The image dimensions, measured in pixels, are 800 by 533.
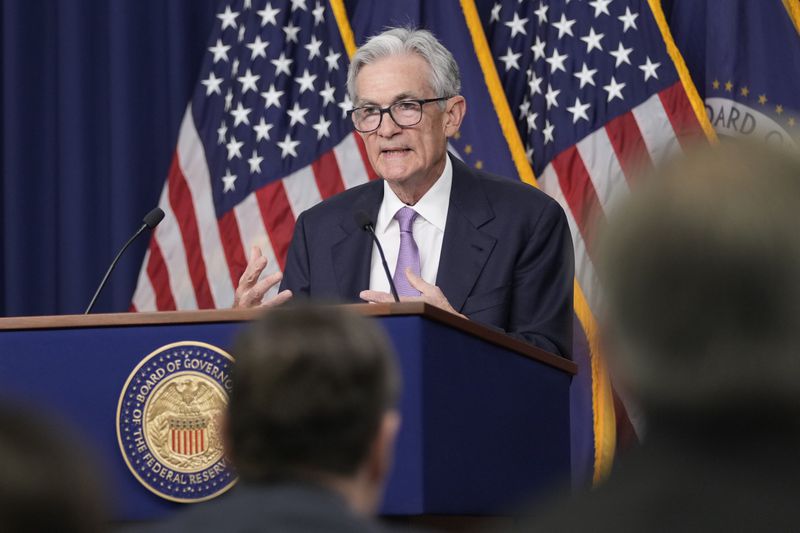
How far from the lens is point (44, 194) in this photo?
242 inches

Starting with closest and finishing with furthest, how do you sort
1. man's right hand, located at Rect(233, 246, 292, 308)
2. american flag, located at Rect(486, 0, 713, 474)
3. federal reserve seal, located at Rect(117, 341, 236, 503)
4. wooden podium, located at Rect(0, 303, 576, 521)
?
wooden podium, located at Rect(0, 303, 576, 521), federal reserve seal, located at Rect(117, 341, 236, 503), man's right hand, located at Rect(233, 246, 292, 308), american flag, located at Rect(486, 0, 713, 474)

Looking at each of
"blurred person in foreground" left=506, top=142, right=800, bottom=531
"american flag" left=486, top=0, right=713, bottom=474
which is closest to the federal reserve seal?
"blurred person in foreground" left=506, top=142, right=800, bottom=531

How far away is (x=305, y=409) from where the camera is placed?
1.17 meters

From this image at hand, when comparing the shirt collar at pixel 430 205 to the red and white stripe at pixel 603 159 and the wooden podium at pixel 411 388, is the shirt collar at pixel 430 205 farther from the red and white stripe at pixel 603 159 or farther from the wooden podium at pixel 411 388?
the red and white stripe at pixel 603 159

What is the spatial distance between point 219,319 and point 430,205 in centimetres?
141

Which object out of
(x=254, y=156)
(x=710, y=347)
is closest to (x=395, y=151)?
(x=254, y=156)

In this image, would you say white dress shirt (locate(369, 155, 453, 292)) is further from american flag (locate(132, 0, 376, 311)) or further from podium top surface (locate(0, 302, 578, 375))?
american flag (locate(132, 0, 376, 311))

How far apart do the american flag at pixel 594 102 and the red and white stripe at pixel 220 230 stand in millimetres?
868

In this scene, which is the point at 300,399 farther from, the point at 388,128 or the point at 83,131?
the point at 83,131

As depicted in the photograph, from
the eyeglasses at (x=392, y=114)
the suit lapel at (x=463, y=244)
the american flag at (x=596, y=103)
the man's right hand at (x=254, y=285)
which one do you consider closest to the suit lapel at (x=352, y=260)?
the suit lapel at (x=463, y=244)

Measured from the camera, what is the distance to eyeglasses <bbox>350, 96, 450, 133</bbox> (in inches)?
162

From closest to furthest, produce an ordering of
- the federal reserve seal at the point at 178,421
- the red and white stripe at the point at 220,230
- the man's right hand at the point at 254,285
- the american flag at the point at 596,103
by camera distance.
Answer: the federal reserve seal at the point at 178,421
the man's right hand at the point at 254,285
the american flag at the point at 596,103
the red and white stripe at the point at 220,230

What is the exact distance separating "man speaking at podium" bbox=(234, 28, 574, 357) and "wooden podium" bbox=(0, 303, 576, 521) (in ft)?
2.22

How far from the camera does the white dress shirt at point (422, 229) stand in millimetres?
3914
